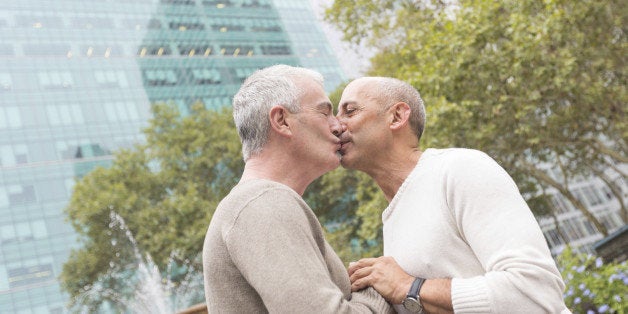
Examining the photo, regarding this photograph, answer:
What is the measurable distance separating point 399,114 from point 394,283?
0.92 meters

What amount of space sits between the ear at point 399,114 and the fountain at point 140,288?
23881mm

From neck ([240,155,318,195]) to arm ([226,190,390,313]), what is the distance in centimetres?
35

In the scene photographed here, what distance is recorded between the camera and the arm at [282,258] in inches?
69.1

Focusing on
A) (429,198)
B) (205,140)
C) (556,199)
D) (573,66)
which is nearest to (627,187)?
(556,199)

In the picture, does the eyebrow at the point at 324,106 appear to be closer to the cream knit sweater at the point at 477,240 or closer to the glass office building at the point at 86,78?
the cream knit sweater at the point at 477,240

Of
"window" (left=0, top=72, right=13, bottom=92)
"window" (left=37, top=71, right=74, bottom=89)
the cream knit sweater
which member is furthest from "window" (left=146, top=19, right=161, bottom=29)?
the cream knit sweater

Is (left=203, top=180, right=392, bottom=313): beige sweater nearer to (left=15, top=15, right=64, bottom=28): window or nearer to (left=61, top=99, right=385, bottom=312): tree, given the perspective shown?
(left=61, top=99, right=385, bottom=312): tree

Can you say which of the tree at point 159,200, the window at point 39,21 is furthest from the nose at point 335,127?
the window at point 39,21

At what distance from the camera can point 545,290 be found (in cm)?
209

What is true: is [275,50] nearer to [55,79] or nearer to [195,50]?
[195,50]

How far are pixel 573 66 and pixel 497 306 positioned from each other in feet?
40.6

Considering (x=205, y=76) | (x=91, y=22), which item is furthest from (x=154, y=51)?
(x=91, y=22)

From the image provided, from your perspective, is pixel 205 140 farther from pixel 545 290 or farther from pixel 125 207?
pixel 545 290

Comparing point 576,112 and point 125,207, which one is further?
point 125,207
